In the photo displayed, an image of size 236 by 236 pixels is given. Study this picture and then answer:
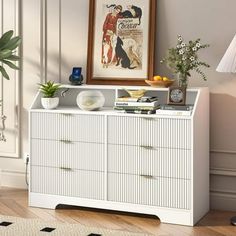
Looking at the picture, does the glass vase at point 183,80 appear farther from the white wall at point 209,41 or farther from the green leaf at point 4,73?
the green leaf at point 4,73

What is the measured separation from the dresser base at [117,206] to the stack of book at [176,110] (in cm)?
68

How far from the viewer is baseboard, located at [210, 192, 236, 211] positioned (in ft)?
15.3

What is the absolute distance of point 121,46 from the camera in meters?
4.84

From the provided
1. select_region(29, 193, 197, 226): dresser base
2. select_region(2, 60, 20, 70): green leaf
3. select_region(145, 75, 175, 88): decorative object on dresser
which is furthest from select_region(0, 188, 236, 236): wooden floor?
select_region(2, 60, 20, 70): green leaf

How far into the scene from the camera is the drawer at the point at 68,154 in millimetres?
4551

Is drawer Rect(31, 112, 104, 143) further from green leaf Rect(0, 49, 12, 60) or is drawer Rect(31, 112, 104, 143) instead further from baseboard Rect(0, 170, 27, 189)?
baseboard Rect(0, 170, 27, 189)

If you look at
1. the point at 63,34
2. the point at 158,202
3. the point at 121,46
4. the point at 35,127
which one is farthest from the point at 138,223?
the point at 63,34

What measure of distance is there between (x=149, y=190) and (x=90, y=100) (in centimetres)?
82

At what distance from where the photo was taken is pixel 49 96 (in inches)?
188

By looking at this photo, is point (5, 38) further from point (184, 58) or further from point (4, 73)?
point (184, 58)

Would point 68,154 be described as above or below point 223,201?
above

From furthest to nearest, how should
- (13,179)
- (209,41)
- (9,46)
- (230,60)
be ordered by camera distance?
(13,179)
(9,46)
(209,41)
(230,60)

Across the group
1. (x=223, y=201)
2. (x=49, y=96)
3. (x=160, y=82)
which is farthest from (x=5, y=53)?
(x=223, y=201)

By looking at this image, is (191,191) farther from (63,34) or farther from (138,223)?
(63,34)
